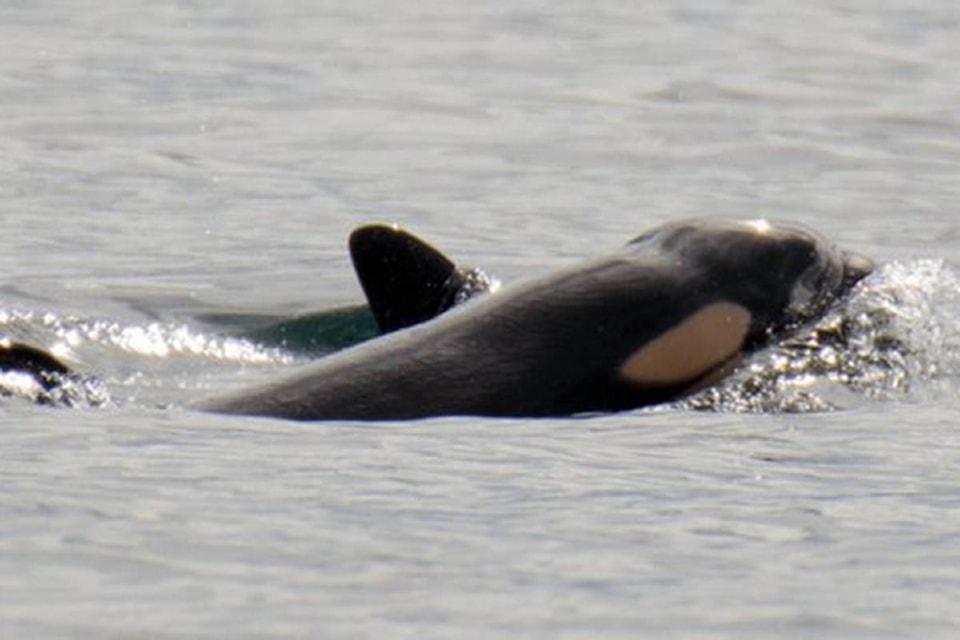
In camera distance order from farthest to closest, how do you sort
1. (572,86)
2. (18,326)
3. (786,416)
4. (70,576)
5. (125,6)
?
(125,6)
(572,86)
(18,326)
(786,416)
(70,576)

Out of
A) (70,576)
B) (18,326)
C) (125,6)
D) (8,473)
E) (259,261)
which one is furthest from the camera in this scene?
(125,6)

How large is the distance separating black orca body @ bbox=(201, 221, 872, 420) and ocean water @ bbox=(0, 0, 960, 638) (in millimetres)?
163

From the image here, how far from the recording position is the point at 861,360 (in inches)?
449

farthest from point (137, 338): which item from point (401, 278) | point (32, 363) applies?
point (32, 363)

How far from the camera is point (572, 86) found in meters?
22.6

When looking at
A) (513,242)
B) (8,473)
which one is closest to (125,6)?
(513,242)

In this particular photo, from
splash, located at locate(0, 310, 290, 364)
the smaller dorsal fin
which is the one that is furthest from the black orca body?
splash, located at locate(0, 310, 290, 364)

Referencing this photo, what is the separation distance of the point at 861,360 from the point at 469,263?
12.5ft

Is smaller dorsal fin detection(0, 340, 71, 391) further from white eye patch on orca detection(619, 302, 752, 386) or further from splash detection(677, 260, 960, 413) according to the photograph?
splash detection(677, 260, 960, 413)

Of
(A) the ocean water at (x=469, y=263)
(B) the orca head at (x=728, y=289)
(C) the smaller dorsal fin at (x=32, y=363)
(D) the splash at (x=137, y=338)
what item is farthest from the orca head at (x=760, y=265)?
(C) the smaller dorsal fin at (x=32, y=363)

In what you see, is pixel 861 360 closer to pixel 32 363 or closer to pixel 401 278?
pixel 401 278

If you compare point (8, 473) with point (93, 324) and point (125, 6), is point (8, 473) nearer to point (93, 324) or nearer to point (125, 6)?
point (93, 324)

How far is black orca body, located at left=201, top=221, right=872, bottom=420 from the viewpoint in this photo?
10.2 metres

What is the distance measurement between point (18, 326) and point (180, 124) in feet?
25.2
